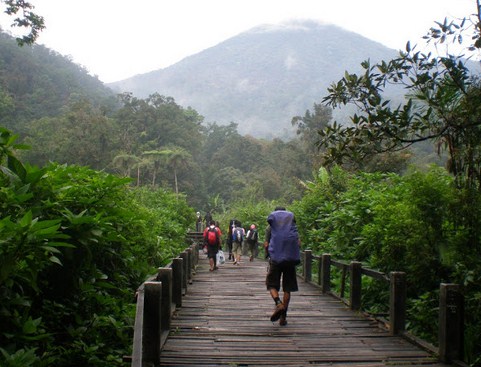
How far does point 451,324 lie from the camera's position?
5102mm

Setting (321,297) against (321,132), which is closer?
(321,132)

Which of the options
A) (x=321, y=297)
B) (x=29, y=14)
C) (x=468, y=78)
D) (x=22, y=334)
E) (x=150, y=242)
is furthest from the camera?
(x=29, y=14)

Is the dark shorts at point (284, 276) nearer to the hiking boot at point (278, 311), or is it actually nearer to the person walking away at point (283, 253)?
the person walking away at point (283, 253)

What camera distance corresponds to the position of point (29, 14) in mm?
15930

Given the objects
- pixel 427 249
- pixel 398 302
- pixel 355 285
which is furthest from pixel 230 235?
pixel 398 302

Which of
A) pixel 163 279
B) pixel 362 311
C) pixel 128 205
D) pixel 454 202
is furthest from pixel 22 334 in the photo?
pixel 362 311

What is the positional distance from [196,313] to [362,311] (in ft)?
8.20

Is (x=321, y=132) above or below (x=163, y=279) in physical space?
above

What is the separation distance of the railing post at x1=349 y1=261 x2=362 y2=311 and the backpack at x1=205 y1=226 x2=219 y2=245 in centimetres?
680

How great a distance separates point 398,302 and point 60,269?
3.88 meters

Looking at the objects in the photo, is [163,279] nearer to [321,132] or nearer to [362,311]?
[321,132]

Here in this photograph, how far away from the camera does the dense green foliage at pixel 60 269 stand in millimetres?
3207

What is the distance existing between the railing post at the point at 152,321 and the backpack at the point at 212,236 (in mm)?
9548

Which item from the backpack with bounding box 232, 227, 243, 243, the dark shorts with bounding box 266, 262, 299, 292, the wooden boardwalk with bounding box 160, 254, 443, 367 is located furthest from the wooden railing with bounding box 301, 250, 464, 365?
the backpack with bounding box 232, 227, 243, 243
